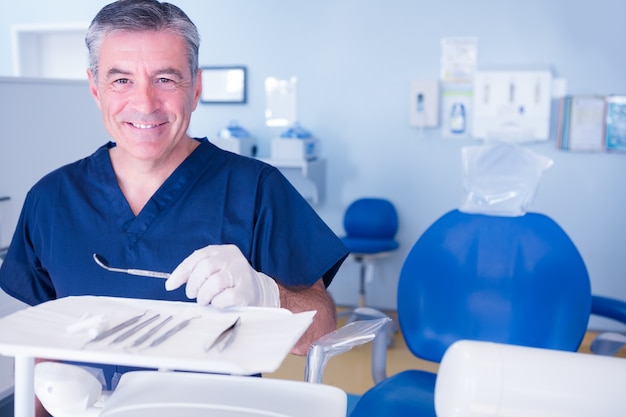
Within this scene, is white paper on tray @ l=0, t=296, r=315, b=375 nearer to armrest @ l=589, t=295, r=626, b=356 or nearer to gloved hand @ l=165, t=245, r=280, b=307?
gloved hand @ l=165, t=245, r=280, b=307

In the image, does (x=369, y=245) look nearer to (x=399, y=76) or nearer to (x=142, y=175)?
(x=399, y=76)

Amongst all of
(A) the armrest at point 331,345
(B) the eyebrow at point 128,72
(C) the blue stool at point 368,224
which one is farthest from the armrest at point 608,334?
(C) the blue stool at point 368,224

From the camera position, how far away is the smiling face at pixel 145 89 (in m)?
1.19

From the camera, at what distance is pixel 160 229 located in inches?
49.6

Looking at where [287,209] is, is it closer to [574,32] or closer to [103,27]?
[103,27]

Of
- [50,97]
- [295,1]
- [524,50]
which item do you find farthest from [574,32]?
[50,97]

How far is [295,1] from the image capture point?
13.4ft

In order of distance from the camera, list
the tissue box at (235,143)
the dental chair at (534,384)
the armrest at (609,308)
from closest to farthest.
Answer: the dental chair at (534,384) → the armrest at (609,308) → the tissue box at (235,143)

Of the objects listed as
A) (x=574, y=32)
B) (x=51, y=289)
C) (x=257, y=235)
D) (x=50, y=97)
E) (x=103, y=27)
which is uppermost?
(x=574, y=32)

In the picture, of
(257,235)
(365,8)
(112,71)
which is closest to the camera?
(112,71)

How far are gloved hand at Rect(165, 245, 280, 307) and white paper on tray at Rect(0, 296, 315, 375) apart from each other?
→ 58 mm

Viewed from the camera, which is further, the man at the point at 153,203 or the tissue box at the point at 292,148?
the tissue box at the point at 292,148

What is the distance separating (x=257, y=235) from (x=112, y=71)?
0.40 metres

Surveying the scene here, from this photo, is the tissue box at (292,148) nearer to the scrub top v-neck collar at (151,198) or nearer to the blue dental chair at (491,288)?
the blue dental chair at (491,288)
